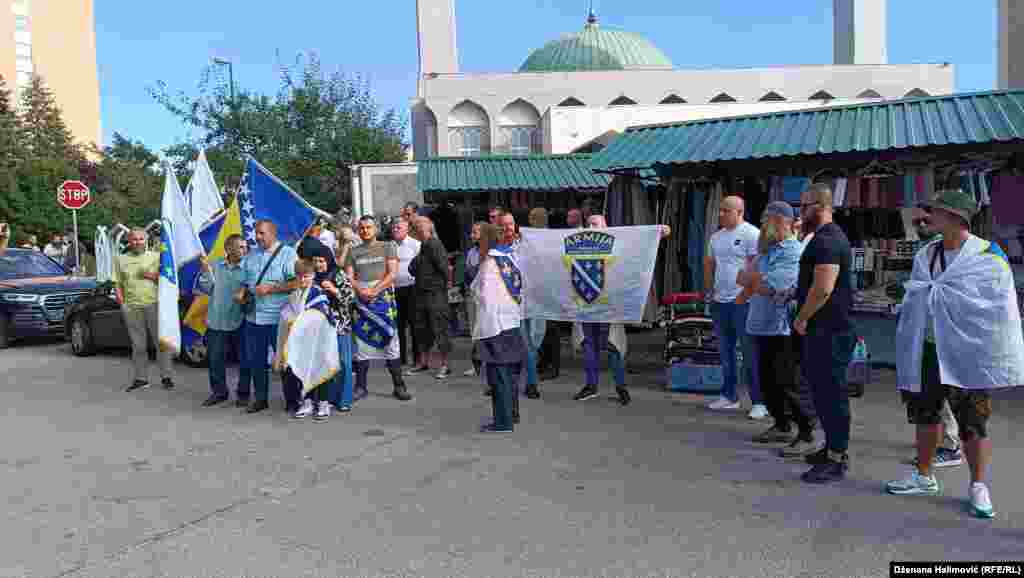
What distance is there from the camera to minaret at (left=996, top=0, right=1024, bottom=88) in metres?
20.6

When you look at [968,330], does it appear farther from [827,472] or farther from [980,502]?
[827,472]

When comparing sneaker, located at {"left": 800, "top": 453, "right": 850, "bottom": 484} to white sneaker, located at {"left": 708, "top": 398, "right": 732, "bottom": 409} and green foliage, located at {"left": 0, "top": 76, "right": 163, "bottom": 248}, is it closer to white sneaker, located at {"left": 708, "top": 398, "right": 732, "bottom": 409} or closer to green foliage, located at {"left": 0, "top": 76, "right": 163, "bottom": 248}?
white sneaker, located at {"left": 708, "top": 398, "right": 732, "bottom": 409}

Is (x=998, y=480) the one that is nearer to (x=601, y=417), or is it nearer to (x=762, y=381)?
(x=762, y=381)

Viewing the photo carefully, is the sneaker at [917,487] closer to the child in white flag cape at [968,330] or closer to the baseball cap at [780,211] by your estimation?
the child in white flag cape at [968,330]

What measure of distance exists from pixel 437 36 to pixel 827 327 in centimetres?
3453

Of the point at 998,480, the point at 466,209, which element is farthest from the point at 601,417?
the point at 466,209

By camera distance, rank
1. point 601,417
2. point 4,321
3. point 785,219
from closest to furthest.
A: point 785,219 → point 601,417 → point 4,321

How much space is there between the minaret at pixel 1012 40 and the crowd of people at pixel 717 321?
16947 millimetres

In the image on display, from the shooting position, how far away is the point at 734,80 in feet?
126

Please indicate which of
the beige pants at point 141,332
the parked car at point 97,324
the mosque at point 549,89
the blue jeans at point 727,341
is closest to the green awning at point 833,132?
the blue jeans at point 727,341

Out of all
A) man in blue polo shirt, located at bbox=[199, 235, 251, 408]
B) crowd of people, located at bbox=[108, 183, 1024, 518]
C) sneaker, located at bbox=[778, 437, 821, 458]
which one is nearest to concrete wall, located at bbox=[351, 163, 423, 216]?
crowd of people, located at bbox=[108, 183, 1024, 518]

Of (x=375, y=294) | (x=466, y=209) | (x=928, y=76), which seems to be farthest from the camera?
(x=928, y=76)

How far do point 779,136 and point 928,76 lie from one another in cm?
3296

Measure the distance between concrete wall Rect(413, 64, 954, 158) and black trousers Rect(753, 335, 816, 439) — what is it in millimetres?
31502
